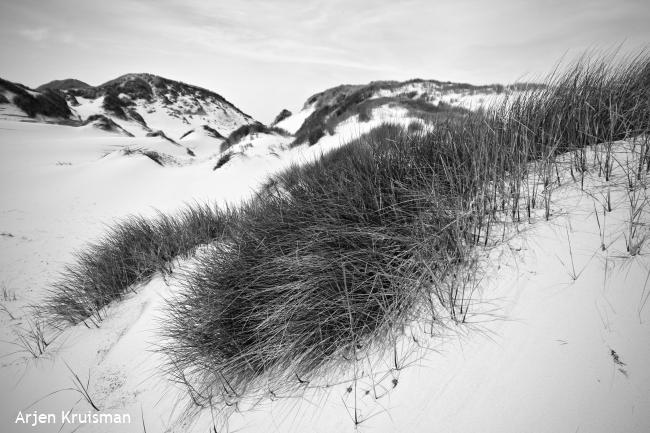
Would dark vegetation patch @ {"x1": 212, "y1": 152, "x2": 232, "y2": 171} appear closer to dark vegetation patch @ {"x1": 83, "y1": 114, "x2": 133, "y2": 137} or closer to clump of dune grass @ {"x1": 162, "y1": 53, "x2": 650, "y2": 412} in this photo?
clump of dune grass @ {"x1": 162, "y1": 53, "x2": 650, "y2": 412}

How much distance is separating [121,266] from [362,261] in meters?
3.09

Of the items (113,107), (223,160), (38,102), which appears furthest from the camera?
(113,107)

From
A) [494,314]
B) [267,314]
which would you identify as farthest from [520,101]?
[267,314]

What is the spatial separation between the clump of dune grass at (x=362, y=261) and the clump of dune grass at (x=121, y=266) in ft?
4.31

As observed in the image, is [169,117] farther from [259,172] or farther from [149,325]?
[149,325]

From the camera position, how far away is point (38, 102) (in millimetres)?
18859

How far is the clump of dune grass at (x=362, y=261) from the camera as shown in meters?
1.28

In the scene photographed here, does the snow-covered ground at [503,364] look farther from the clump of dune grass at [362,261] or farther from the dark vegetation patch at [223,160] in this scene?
the dark vegetation patch at [223,160]

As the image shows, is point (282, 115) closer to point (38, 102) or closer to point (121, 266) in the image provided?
point (38, 102)

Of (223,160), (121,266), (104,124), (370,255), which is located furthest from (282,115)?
(370,255)

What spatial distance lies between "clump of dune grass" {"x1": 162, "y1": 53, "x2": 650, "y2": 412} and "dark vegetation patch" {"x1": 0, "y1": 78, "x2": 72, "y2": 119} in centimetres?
2657

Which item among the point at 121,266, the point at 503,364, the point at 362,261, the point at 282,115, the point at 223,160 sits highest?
the point at 282,115

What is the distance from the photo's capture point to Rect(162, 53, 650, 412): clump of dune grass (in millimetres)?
1281

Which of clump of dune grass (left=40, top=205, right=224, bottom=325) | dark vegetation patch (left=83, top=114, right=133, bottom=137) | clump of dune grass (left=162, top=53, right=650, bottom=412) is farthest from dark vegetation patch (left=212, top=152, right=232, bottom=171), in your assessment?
dark vegetation patch (left=83, top=114, right=133, bottom=137)
